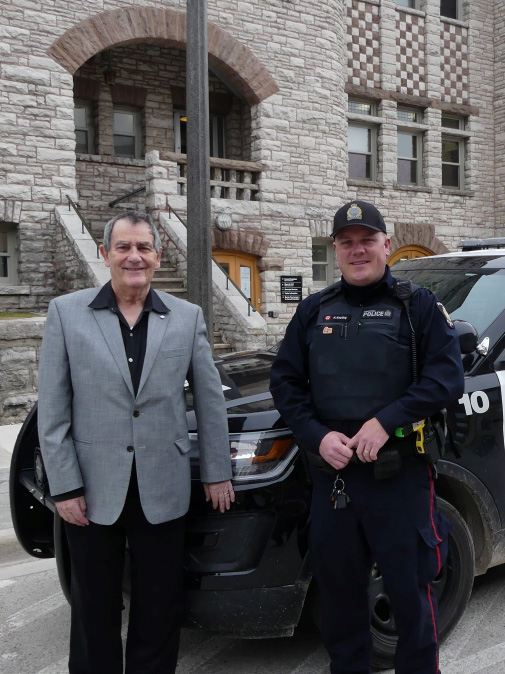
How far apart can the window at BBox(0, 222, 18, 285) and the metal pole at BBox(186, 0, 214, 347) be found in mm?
6925

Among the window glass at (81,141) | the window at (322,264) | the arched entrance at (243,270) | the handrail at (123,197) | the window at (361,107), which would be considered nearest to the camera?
the handrail at (123,197)

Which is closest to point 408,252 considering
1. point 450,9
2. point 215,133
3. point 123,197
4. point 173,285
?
point 215,133

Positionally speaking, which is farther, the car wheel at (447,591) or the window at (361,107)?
the window at (361,107)

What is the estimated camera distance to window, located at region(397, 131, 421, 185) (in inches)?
702

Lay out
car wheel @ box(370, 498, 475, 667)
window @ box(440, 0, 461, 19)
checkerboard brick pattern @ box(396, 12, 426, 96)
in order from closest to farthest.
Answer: car wheel @ box(370, 498, 475, 667)
checkerboard brick pattern @ box(396, 12, 426, 96)
window @ box(440, 0, 461, 19)

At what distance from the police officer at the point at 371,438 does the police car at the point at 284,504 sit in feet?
0.56

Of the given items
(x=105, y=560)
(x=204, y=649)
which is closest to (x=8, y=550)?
(x=204, y=649)

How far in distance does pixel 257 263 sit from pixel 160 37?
15.6 ft

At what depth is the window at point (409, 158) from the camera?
58.5 feet

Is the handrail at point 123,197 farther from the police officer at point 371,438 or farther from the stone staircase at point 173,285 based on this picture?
the police officer at point 371,438

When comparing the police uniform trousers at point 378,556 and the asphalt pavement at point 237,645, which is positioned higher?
the police uniform trousers at point 378,556

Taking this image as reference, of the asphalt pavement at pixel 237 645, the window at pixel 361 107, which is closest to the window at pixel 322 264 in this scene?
the window at pixel 361 107

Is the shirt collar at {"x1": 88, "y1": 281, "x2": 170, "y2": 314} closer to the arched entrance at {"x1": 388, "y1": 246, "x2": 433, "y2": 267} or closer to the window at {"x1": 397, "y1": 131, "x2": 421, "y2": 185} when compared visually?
the arched entrance at {"x1": 388, "y1": 246, "x2": 433, "y2": 267}

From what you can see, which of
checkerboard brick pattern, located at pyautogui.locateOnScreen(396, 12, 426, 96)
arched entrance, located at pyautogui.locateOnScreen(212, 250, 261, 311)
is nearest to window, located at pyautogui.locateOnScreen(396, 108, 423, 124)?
checkerboard brick pattern, located at pyautogui.locateOnScreen(396, 12, 426, 96)
